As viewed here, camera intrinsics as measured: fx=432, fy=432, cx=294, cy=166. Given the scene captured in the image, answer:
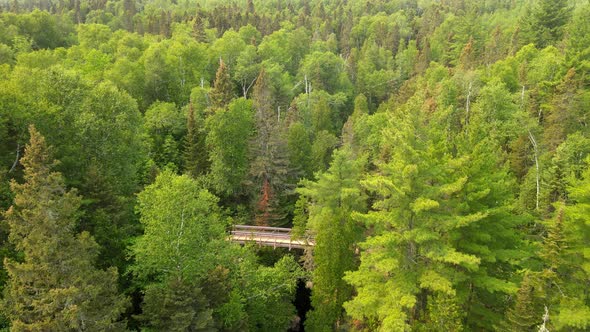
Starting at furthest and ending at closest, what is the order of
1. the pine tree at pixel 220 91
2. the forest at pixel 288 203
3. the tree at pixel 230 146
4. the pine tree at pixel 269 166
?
the pine tree at pixel 220 91, the pine tree at pixel 269 166, the tree at pixel 230 146, the forest at pixel 288 203

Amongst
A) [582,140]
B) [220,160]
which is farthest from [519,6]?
[220,160]

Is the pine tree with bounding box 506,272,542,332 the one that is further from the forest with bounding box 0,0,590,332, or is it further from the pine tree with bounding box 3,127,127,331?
the pine tree with bounding box 3,127,127,331

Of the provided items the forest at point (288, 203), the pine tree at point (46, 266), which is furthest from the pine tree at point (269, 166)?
the pine tree at point (46, 266)

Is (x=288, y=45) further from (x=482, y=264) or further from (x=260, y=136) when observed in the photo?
(x=482, y=264)

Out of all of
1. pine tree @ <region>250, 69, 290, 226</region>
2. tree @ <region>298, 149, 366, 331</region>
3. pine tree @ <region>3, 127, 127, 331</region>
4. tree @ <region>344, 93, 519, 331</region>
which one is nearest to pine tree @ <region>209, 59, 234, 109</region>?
pine tree @ <region>250, 69, 290, 226</region>

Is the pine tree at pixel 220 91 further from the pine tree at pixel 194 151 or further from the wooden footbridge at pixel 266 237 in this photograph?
the wooden footbridge at pixel 266 237

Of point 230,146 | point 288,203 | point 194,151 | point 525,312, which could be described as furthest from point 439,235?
point 194,151

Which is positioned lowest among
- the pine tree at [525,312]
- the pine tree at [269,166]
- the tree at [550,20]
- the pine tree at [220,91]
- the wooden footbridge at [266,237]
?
the wooden footbridge at [266,237]
